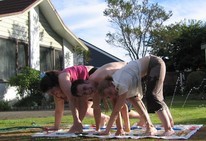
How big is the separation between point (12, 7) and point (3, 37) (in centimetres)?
238

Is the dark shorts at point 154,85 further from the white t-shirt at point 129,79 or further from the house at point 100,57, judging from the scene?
the house at point 100,57

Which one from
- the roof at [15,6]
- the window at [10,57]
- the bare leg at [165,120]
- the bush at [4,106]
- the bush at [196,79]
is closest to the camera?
the bare leg at [165,120]

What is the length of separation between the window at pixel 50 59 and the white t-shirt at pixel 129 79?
12703 millimetres

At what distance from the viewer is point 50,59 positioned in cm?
1916

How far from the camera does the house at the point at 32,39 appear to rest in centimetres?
1602

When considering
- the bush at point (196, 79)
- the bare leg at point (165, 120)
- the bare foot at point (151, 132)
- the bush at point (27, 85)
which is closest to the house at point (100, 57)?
the bush at point (196, 79)

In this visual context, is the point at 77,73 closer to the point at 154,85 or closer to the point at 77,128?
the point at 77,128

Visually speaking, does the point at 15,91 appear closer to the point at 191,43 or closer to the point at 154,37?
the point at 154,37

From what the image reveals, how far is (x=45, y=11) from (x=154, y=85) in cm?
1350

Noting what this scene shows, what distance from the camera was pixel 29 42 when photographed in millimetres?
17172

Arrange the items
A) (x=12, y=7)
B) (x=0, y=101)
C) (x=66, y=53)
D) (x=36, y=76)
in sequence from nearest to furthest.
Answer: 1. (x=0, y=101)
2. (x=36, y=76)
3. (x=12, y=7)
4. (x=66, y=53)

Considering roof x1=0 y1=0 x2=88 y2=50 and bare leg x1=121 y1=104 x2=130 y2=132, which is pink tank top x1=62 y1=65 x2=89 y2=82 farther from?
roof x1=0 y1=0 x2=88 y2=50

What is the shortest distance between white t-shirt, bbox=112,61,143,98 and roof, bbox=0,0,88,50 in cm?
1074

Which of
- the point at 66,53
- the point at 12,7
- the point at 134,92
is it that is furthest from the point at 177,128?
the point at 66,53
